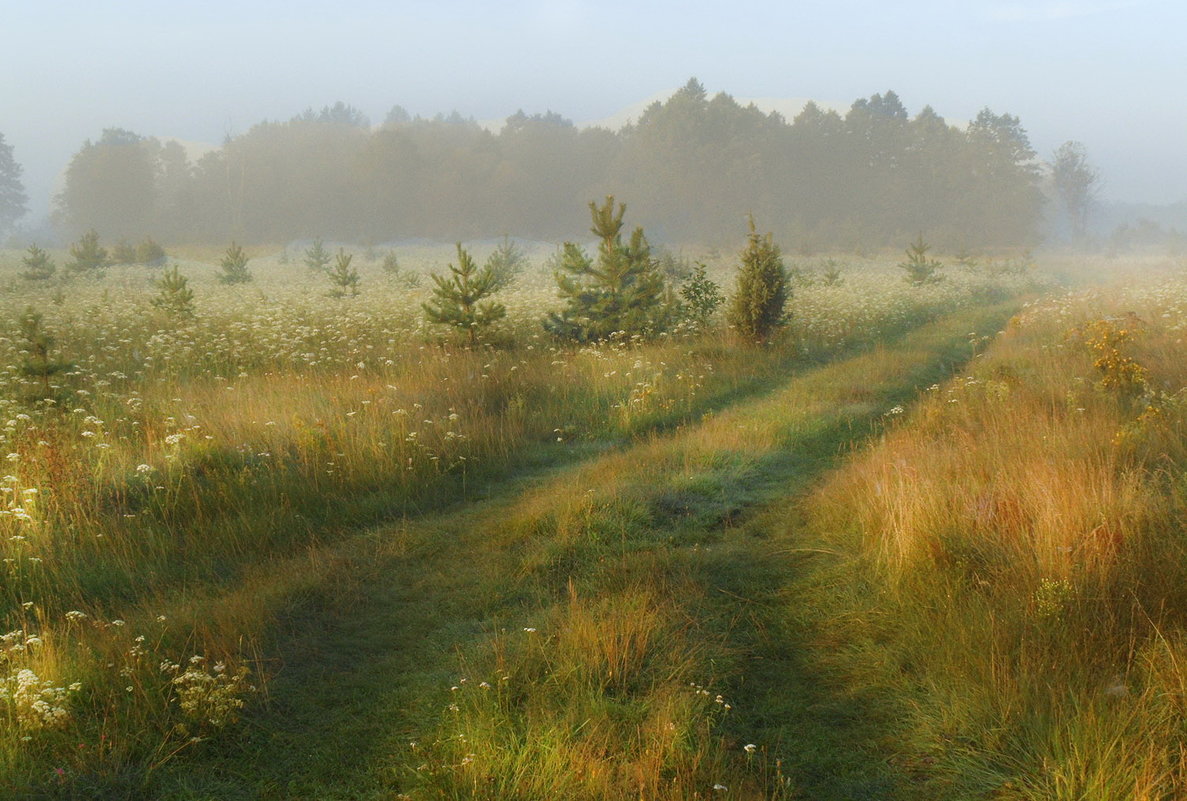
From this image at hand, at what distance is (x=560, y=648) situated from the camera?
4.09m

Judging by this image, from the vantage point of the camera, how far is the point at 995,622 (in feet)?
12.9

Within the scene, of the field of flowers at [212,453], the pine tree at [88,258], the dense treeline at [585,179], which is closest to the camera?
the field of flowers at [212,453]

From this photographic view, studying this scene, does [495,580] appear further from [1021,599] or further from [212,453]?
[212,453]

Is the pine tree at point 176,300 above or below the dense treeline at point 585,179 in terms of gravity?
below

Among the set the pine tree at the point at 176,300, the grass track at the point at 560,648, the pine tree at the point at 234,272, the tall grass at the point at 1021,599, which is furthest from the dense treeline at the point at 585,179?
the tall grass at the point at 1021,599

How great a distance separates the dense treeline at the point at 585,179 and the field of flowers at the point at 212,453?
53133mm

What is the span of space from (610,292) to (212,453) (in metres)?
8.69

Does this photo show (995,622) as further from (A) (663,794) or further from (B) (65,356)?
(B) (65,356)

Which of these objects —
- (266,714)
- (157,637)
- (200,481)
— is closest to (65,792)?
(266,714)

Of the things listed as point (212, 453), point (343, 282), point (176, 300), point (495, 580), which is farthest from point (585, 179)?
Answer: point (495, 580)

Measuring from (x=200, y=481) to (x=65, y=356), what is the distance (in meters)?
6.38

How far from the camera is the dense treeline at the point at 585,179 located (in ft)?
218

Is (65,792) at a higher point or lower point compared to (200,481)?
lower

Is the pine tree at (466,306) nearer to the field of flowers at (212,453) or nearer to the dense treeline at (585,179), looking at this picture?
the field of flowers at (212,453)
